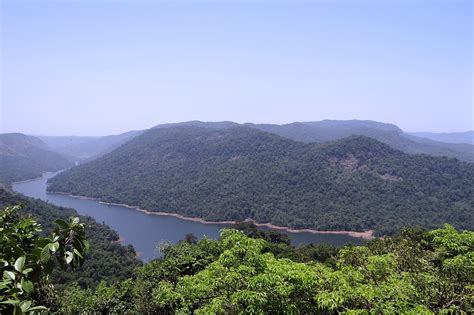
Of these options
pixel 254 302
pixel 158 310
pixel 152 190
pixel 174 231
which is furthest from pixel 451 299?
pixel 152 190

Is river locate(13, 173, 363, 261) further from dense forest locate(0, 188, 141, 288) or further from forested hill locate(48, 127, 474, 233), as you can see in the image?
dense forest locate(0, 188, 141, 288)

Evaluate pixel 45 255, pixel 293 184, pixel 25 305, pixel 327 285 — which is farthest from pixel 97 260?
pixel 293 184

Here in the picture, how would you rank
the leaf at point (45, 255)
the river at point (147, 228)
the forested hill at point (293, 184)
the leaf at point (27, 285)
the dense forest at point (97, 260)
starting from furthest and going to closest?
the forested hill at point (293, 184) → the river at point (147, 228) → the dense forest at point (97, 260) → the leaf at point (45, 255) → the leaf at point (27, 285)

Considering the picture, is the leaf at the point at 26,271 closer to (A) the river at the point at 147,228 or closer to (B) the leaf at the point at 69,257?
(B) the leaf at the point at 69,257

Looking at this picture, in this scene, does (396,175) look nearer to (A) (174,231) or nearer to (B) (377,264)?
(A) (174,231)

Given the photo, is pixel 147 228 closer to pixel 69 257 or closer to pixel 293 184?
pixel 293 184

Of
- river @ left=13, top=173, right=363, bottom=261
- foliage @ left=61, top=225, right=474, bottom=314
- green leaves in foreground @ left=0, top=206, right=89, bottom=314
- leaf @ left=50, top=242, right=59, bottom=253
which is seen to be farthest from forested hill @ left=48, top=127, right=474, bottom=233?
leaf @ left=50, top=242, right=59, bottom=253

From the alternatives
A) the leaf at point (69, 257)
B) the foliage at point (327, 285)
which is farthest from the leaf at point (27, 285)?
the foliage at point (327, 285)
